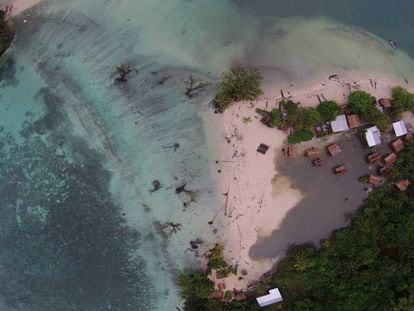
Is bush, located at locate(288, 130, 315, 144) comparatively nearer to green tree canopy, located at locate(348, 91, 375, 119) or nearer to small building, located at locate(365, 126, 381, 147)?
green tree canopy, located at locate(348, 91, 375, 119)

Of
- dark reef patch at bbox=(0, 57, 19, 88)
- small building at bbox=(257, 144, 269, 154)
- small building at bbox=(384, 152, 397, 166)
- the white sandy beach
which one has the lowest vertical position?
small building at bbox=(384, 152, 397, 166)

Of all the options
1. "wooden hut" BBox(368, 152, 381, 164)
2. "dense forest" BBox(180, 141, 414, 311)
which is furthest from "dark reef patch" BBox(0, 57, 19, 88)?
"wooden hut" BBox(368, 152, 381, 164)

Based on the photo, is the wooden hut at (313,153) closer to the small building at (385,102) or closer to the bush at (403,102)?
the small building at (385,102)

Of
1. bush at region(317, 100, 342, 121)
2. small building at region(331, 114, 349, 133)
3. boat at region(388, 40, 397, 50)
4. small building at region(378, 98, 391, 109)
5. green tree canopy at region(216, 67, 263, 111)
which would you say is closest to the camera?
green tree canopy at region(216, 67, 263, 111)

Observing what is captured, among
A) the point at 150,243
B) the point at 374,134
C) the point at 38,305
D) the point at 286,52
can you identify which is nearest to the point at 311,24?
the point at 286,52

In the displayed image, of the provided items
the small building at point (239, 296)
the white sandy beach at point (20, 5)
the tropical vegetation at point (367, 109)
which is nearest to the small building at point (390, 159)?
the tropical vegetation at point (367, 109)

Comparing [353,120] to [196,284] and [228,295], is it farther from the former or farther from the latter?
[196,284]

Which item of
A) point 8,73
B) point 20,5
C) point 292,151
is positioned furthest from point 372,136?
point 20,5
